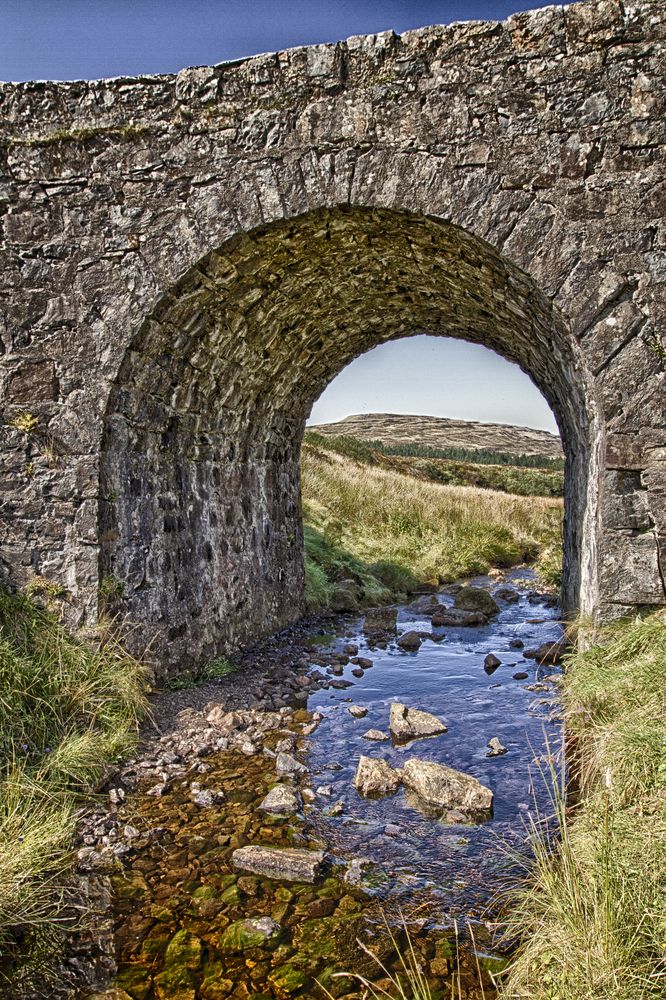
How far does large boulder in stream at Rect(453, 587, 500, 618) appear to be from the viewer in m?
11.0

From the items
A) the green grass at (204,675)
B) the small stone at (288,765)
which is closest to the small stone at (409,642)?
the green grass at (204,675)

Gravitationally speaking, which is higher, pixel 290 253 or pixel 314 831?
pixel 290 253

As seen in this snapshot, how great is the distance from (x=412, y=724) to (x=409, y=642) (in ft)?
10.1

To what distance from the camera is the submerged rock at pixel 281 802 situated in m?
4.58

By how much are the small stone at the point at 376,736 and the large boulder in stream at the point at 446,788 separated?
0.80 m

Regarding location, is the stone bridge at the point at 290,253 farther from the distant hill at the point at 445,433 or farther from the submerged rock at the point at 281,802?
the distant hill at the point at 445,433

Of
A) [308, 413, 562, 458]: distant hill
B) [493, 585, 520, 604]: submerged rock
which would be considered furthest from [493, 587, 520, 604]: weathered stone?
[308, 413, 562, 458]: distant hill

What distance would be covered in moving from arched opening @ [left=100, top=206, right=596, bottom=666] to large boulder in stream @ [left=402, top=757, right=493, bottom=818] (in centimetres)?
166

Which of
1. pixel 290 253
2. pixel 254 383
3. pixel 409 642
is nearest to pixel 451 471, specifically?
pixel 409 642

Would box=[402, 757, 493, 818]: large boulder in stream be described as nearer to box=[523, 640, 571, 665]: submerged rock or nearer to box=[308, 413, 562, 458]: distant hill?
box=[523, 640, 571, 665]: submerged rock

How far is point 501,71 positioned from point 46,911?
590 cm

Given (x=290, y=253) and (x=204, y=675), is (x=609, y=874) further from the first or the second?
(x=290, y=253)

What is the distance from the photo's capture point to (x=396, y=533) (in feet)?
52.1

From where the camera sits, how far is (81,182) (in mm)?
5840
